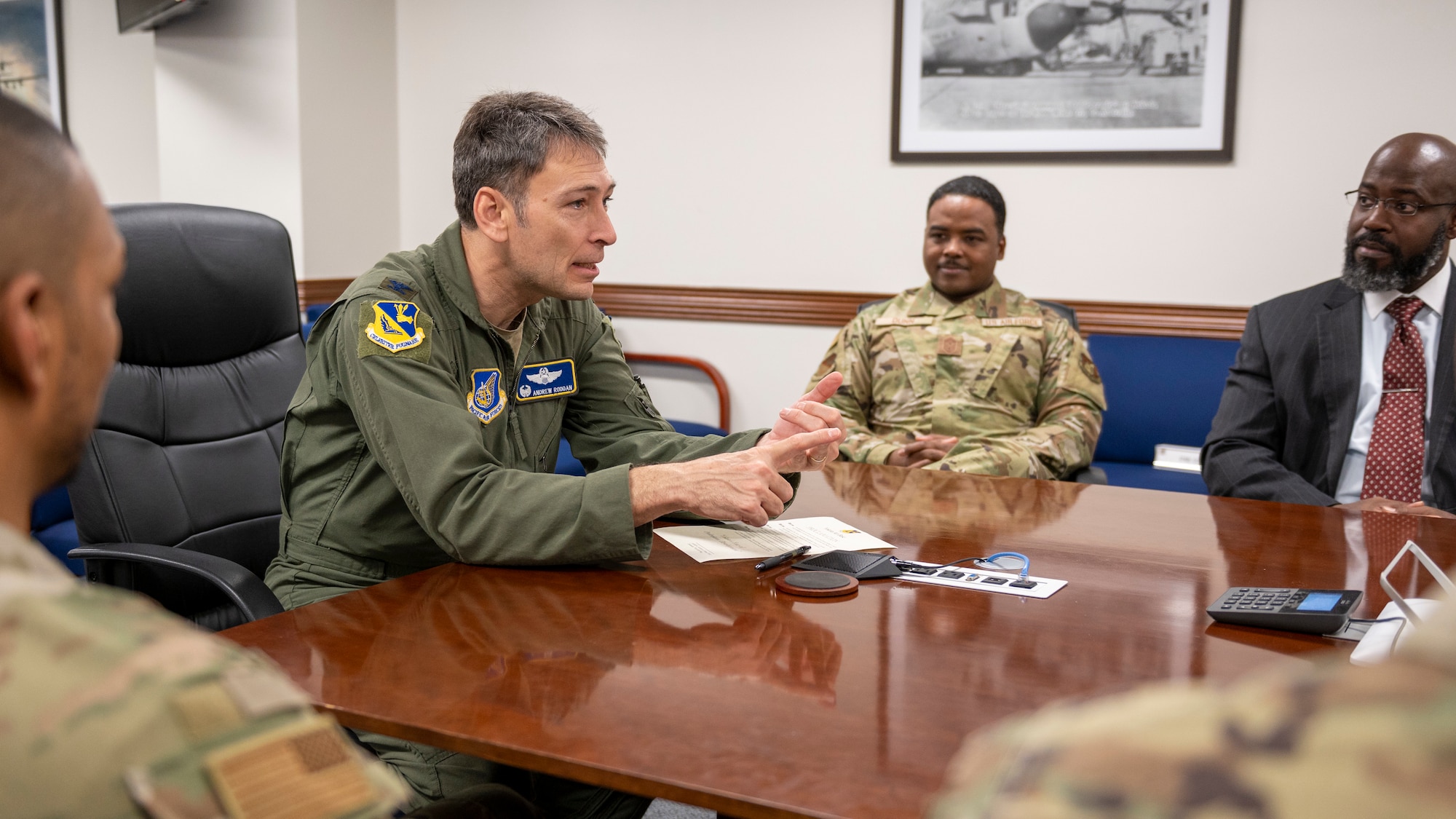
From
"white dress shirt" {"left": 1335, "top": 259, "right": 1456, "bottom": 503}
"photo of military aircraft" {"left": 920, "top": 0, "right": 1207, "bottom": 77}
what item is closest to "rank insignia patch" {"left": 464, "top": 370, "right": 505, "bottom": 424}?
"white dress shirt" {"left": 1335, "top": 259, "right": 1456, "bottom": 503}

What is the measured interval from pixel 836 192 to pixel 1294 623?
3.22m

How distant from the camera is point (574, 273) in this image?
185 cm

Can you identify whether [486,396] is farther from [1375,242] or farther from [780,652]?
[1375,242]

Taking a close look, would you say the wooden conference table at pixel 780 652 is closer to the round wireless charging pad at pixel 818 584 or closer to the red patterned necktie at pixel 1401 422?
the round wireless charging pad at pixel 818 584

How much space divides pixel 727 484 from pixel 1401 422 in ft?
5.71

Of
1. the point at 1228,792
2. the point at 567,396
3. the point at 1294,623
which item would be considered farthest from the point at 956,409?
the point at 1228,792

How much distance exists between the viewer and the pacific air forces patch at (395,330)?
155cm

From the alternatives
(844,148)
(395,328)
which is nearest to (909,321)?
(844,148)

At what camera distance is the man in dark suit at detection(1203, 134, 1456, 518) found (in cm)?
244

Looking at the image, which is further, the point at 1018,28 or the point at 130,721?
the point at 1018,28

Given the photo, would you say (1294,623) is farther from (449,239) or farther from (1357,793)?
(449,239)

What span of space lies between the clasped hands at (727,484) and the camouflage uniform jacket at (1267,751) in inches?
42.3

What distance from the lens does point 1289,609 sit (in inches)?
47.9

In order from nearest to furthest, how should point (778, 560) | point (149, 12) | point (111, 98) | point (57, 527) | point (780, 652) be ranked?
point (780, 652)
point (778, 560)
point (57, 527)
point (149, 12)
point (111, 98)
